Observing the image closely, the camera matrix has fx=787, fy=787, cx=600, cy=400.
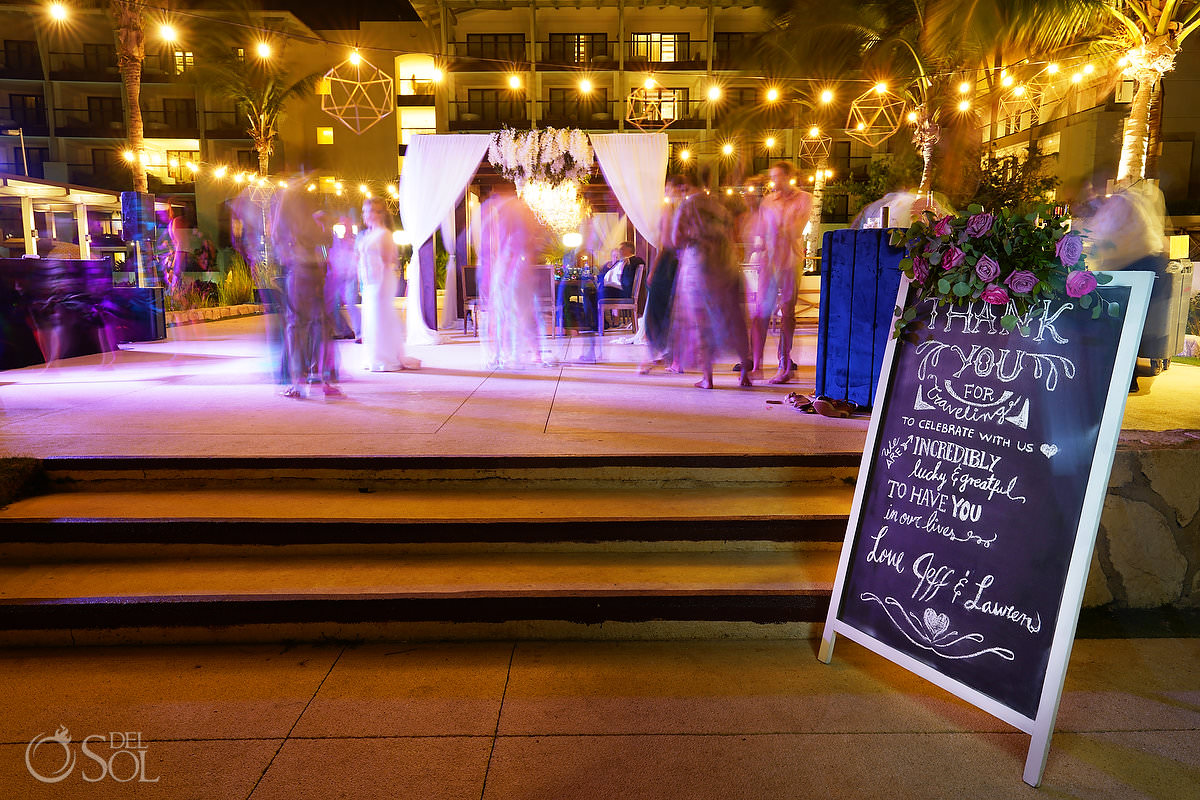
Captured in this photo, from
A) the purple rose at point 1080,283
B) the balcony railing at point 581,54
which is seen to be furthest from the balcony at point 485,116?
the purple rose at point 1080,283

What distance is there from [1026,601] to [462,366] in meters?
6.78

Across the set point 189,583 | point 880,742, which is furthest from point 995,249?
point 189,583

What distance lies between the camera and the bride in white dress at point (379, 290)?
26.1 ft

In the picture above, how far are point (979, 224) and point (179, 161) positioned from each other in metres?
35.1

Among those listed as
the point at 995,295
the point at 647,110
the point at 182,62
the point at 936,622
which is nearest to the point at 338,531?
the point at 936,622

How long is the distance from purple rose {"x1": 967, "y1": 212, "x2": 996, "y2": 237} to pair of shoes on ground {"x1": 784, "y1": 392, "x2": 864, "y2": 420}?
2.89m

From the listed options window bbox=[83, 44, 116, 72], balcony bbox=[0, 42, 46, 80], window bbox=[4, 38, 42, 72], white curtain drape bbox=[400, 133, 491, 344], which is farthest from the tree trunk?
window bbox=[4, 38, 42, 72]

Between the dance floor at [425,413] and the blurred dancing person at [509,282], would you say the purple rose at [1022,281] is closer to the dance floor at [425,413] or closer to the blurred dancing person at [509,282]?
the dance floor at [425,413]

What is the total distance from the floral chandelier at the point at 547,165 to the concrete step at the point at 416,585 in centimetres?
824

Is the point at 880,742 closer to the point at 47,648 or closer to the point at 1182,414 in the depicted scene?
the point at 47,648

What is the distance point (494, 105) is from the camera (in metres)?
27.8

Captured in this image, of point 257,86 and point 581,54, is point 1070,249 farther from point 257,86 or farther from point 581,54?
point 581,54

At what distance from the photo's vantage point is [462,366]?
8469 millimetres

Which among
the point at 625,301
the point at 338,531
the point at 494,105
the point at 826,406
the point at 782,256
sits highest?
the point at 494,105
